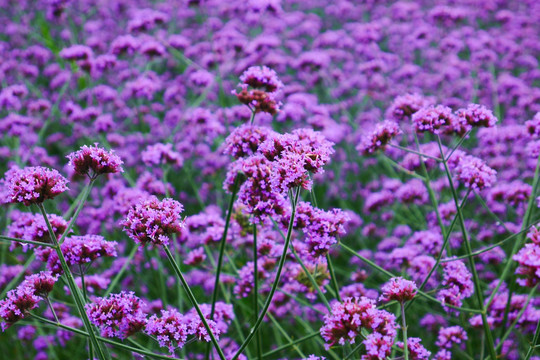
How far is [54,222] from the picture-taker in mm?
2260

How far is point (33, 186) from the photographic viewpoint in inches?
73.4

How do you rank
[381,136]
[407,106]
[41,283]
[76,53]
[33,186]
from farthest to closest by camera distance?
[76,53]
[407,106]
[381,136]
[41,283]
[33,186]

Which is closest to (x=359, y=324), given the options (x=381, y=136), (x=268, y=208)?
(x=268, y=208)

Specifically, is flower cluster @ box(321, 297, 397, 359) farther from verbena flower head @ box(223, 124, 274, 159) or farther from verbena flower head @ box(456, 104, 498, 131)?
verbena flower head @ box(456, 104, 498, 131)

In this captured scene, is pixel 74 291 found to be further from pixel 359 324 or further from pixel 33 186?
pixel 359 324

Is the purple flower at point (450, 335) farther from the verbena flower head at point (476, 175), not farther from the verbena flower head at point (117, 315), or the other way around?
the verbena flower head at point (117, 315)

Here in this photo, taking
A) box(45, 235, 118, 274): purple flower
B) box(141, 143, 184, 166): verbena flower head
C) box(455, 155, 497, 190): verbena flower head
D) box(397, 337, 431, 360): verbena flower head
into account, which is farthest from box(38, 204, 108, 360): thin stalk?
box(455, 155, 497, 190): verbena flower head

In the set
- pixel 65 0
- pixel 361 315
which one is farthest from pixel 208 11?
pixel 361 315

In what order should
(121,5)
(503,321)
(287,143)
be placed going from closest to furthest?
1. (287,143)
2. (503,321)
3. (121,5)

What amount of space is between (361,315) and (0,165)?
17.1 ft

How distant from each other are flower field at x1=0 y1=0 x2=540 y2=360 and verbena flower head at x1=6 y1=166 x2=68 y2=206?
0.01 m

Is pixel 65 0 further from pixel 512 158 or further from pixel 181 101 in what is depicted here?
pixel 512 158

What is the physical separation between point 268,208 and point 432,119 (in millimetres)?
1087

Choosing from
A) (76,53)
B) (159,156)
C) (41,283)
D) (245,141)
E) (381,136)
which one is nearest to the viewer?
(41,283)
